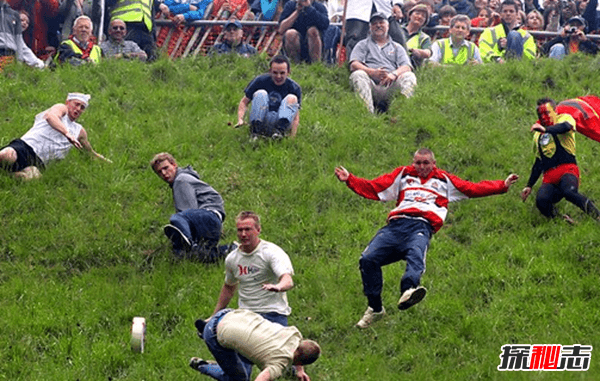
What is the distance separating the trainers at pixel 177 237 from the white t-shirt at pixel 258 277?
2.20 meters

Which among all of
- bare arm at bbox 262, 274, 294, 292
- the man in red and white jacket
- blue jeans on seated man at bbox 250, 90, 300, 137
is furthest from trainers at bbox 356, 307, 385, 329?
blue jeans on seated man at bbox 250, 90, 300, 137

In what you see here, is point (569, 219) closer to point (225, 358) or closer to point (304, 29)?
point (225, 358)

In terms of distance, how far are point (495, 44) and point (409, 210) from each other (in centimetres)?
890

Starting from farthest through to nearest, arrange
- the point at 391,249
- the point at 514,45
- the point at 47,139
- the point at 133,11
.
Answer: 1. the point at 514,45
2. the point at 133,11
3. the point at 47,139
4. the point at 391,249

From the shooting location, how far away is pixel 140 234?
13398 millimetres

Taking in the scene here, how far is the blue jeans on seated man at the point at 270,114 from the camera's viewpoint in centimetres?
1547

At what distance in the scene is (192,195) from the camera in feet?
42.0

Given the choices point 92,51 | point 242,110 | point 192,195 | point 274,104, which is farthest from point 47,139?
point 92,51

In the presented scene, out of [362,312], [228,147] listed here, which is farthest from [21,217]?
[362,312]

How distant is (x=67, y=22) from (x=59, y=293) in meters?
7.94

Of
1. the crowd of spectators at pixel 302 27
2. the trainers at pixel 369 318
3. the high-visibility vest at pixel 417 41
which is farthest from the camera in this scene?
the high-visibility vest at pixel 417 41

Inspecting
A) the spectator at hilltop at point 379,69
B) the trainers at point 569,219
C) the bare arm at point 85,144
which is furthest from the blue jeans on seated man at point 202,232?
the spectator at hilltop at point 379,69

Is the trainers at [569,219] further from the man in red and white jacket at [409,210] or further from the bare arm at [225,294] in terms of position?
the bare arm at [225,294]

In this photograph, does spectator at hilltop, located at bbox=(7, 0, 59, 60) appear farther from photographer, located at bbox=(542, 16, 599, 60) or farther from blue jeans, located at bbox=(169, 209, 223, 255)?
photographer, located at bbox=(542, 16, 599, 60)
